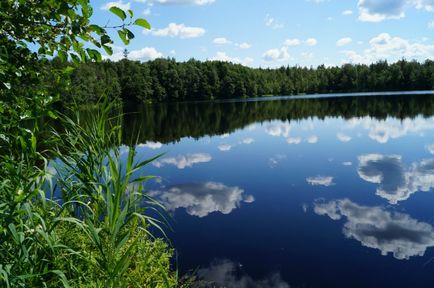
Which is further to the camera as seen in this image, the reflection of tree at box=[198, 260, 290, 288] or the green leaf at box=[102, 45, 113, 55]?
the reflection of tree at box=[198, 260, 290, 288]

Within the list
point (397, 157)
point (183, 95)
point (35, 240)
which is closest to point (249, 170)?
point (397, 157)

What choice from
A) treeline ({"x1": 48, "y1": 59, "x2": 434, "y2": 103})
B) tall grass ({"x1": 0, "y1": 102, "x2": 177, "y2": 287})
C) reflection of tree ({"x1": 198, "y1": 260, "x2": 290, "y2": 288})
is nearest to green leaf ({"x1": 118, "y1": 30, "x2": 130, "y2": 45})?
tall grass ({"x1": 0, "y1": 102, "x2": 177, "y2": 287})

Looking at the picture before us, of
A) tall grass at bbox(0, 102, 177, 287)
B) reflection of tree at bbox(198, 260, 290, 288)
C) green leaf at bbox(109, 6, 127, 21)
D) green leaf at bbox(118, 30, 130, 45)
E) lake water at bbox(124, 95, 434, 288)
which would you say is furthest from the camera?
lake water at bbox(124, 95, 434, 288)

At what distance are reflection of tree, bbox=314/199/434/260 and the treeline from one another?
79.2 metres

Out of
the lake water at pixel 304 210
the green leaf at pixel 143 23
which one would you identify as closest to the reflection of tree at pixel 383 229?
the lake water at pixel 304 210

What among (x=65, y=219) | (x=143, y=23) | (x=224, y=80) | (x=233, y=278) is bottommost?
(x=233, y=278)

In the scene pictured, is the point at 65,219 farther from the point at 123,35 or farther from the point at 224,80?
the point at 224,80

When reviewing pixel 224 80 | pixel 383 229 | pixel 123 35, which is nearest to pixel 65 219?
pixel 123 35

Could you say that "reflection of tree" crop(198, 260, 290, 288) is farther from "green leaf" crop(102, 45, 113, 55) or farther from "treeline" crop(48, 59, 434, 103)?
"treeline" crop(48, 59, 434, 103)

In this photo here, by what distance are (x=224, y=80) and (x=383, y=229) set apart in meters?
122

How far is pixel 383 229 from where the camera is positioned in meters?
12.5

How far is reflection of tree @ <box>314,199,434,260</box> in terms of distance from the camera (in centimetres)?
1110

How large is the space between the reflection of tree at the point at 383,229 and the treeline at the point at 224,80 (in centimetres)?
7916

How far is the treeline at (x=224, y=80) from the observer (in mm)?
109762
